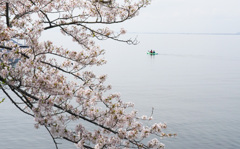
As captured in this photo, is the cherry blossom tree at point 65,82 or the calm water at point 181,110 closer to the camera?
the cherry blossom tree at point 65,82

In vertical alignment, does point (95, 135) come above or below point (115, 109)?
below

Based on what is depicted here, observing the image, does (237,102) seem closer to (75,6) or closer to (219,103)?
(219,103)

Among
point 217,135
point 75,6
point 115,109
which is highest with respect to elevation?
point 75,6

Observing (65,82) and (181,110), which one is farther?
(181,110)

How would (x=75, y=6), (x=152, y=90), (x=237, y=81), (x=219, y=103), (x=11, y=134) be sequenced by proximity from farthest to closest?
(x=237, y=81) < (x=152, y=90) < (x=219, y=103) < (x=11, y=134) < (x=75, y=6)

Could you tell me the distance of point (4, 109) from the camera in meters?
33.2

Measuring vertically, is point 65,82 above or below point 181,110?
above

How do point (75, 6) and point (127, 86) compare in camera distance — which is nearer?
point (75, 6)

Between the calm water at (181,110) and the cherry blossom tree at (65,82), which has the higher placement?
the cherry blossom tree at (65,82)

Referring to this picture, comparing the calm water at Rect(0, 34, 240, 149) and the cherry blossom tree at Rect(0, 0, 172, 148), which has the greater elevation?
the cherry blossom tree at Rect(0, 0, 172, 148)

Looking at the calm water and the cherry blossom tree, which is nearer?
the cherry blossom tree

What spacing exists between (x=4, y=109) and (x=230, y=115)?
85.2ft

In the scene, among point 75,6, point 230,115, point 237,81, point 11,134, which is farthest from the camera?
point 237,81

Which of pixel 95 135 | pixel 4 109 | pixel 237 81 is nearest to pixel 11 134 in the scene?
pixel 4 109
